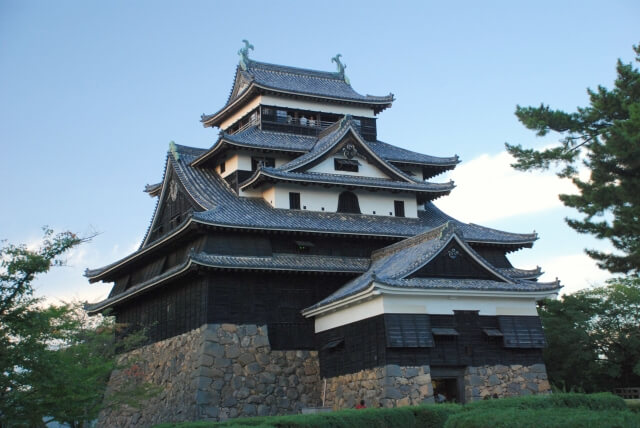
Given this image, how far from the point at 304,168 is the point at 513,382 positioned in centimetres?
1314

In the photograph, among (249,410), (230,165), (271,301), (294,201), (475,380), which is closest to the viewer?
(475,380)

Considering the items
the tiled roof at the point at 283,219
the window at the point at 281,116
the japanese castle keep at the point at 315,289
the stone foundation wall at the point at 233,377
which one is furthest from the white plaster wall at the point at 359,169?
the stone foundation wall at the point at 233,377

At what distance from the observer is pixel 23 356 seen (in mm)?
16500

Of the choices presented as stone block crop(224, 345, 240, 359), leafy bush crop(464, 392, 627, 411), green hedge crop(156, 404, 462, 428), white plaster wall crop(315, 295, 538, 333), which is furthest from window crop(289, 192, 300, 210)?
leafy bush crop(464, 392, 627, 411)

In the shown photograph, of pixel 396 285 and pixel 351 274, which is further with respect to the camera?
pixel 351 274

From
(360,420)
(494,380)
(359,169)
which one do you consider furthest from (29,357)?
(359,169)

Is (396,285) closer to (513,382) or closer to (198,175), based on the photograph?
(513,382)

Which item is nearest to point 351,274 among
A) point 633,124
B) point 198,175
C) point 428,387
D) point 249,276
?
point 249,276

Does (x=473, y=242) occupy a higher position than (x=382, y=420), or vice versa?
(x=473, y=242)

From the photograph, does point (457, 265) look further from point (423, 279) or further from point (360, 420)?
point (360, 420)

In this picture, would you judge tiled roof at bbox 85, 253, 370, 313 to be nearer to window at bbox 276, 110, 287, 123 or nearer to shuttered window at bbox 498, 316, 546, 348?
shuttered window at bbox 498, 316, 546, 348

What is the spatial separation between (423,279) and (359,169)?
32.0ft

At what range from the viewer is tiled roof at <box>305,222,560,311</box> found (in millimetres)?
25308

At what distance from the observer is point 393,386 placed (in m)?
24.1
